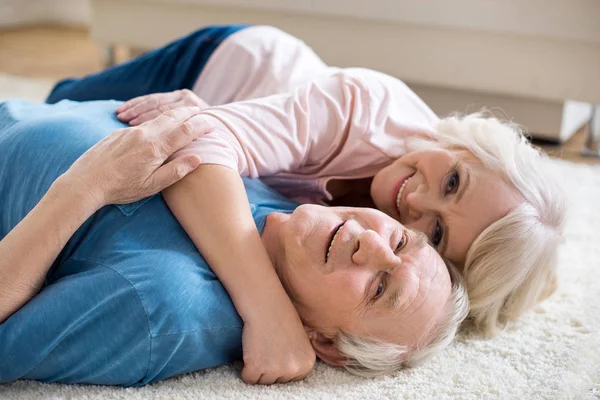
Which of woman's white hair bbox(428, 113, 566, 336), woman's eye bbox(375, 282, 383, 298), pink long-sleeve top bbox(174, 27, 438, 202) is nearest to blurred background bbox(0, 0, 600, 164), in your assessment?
pink long-sleeve top bbox(174, 27, 438, 202)

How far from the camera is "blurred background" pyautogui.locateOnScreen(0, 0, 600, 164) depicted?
91.5 inches

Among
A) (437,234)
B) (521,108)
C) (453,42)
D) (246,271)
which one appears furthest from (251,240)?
(521,108)

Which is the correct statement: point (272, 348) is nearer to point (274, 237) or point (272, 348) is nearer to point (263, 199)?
point (274, 237)

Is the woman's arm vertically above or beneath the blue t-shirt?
above

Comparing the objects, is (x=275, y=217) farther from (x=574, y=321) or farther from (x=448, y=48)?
(x=448, y=48)

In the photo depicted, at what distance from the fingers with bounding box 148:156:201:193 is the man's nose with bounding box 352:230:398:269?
0.29 meters

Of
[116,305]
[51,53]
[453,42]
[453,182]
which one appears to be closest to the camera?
[116,305]

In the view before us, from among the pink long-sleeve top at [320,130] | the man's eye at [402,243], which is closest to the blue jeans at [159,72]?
the pink long-sleeve top at [320,130]

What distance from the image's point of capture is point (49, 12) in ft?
15.2

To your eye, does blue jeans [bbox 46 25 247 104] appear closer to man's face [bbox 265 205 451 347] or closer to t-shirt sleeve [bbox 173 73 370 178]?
t-shirt sleeve [bbox 173 73 370 178]

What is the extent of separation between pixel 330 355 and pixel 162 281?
30cm

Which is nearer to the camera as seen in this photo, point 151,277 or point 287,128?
point 151,277

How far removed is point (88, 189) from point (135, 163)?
0.08m

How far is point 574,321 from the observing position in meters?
1.37
